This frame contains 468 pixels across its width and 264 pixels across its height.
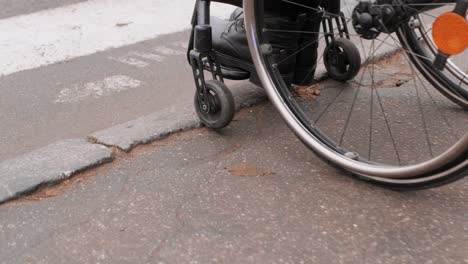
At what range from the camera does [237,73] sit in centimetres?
279

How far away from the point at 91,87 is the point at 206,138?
54.2 inches

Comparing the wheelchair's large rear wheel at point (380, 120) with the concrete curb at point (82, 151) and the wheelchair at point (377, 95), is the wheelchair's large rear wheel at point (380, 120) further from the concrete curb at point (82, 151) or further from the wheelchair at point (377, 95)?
the concrete curb at point (82, 151)

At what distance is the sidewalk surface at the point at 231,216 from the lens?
1.94 metres

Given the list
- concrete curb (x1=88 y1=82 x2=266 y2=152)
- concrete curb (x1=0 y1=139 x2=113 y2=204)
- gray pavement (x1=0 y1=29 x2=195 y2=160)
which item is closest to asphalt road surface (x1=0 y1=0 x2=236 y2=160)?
gray pavement (x1=0 y1=29 x2=195 y2=160)

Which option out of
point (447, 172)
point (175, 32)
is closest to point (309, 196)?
point (447, 172)

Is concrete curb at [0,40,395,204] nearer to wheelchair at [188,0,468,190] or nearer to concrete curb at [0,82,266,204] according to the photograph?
concrete curb at [0,82,266,204]

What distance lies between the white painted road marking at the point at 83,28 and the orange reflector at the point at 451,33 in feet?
9.12

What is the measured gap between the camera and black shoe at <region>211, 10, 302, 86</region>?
2.66 meters

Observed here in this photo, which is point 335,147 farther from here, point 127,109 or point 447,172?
point 127,109

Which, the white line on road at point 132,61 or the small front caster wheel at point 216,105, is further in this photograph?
the white line on road at point 132,61

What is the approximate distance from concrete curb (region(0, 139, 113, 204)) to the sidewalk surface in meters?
0.05

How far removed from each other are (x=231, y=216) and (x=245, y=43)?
0.97m

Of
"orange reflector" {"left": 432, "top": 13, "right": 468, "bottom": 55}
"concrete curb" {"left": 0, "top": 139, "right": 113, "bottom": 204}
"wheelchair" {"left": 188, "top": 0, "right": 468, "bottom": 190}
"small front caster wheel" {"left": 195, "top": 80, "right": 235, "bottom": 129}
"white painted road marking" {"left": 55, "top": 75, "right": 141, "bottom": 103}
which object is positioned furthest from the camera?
"white painted road marking" {"left": 55, "top": 75, "right": 141, "bottom": 103}

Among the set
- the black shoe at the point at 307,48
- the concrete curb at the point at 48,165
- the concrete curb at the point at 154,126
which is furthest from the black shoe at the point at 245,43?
the concrete curb at the point at 48,165
